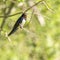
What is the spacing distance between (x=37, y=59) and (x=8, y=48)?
513 millimetres

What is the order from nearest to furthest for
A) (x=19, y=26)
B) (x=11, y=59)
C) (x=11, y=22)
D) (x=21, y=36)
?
(x=19, y=26), (x=11, y=22), (x=11, y=59), (x=21, y=36)

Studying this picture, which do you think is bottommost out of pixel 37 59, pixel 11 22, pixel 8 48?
pixel 37 59

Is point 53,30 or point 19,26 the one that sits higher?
point 19,26

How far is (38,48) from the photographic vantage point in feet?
17.4

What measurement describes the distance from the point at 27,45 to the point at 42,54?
11.4 inches

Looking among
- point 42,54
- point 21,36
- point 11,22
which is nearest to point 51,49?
point 42,54

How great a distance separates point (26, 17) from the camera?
7.88 feet

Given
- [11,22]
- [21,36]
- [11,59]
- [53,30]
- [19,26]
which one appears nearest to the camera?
[19,26]

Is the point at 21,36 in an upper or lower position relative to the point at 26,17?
lower

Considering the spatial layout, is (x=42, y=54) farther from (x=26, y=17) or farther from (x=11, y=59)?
(x=26, y=17)

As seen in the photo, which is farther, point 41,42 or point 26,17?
point 41,42

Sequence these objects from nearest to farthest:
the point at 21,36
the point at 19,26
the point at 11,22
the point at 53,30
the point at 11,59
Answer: the point at 19,26 < the point at 11,22 < the point at 11,59 < the point at 21,36 < the point at 53,30

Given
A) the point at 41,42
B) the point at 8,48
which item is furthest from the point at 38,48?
the point at 8,48

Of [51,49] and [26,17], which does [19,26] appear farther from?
[51,49]
